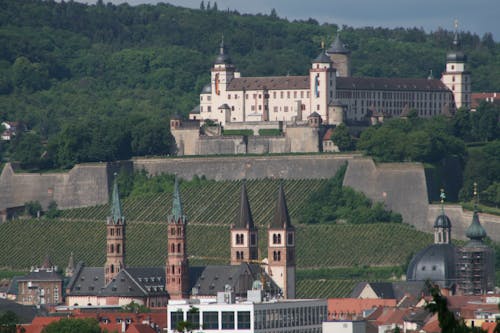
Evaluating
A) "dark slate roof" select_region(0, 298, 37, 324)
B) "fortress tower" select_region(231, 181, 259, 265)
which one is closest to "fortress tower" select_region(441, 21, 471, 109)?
"fortress tower" select_region(231, 181, 259, 265)

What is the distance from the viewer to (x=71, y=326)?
85.9 m

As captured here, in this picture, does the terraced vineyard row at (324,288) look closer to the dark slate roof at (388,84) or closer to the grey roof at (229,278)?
the grey roof at (229,278)

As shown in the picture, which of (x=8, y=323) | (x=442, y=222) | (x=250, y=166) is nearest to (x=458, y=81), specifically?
(x=250, y=166)

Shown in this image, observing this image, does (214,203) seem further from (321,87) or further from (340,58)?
(340,58)

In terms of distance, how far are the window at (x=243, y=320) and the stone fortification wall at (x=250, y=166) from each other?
52466mm

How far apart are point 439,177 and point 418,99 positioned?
18.7 m

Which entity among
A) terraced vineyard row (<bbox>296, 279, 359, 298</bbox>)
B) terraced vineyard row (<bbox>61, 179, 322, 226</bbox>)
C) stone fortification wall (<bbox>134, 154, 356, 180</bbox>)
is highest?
stone fortification wall (<bbox>134, 154, 356, 180</bbox>)

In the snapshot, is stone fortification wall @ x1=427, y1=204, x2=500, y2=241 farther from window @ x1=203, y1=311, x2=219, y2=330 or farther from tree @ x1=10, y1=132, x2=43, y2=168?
window @ x1=203, y1=311, x2=219, y2=330

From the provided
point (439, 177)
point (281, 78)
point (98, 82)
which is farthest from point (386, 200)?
A: point (98, 82)

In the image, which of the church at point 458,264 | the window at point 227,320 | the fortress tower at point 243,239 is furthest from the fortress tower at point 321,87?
the window at point 227,320

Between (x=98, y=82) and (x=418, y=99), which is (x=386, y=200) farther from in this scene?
(x=98, y=82)

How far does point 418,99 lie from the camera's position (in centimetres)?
15275

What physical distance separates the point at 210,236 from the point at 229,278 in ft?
72.0

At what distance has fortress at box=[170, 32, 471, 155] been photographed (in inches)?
5615
